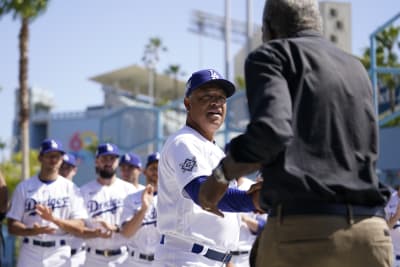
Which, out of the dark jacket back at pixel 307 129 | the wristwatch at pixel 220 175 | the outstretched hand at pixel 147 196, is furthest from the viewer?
the outstretched hand at pixel 147 196

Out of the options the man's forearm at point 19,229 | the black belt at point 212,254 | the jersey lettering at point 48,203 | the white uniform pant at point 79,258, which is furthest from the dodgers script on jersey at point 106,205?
the black belt at point 212,254

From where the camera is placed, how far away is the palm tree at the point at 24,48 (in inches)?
818

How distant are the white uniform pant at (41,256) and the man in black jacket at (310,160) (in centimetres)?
637

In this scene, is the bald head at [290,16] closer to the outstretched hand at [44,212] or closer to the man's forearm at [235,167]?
the man's forearm at [235,167]

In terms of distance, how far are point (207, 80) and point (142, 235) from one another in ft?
17.3

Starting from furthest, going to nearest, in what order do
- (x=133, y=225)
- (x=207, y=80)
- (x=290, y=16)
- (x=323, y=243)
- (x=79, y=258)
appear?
(x=79, y=258) < (x=133, y=225) < (x=207, y=80) < (x=290, y=16) < (x=323, y=243)

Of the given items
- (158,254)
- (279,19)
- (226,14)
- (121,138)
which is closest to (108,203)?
(158,254)

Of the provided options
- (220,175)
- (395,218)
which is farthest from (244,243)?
(220,175)

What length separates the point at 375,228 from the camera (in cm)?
333

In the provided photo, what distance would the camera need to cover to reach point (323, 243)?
3.22m

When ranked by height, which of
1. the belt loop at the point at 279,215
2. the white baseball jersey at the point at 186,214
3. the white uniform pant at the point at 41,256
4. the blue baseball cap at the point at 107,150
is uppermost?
the belt loop at the point at 279,215

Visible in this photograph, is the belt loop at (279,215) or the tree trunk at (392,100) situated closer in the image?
the belt loop at (279,215)

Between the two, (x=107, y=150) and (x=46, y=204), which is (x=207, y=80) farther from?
(x=107, y=150)

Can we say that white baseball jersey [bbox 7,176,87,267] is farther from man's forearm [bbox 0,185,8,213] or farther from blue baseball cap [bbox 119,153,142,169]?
blue baseball cap [bbox 119,153,142,169]
